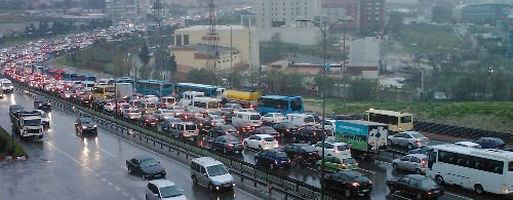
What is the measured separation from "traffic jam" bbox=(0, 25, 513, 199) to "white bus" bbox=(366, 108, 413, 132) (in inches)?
2.7

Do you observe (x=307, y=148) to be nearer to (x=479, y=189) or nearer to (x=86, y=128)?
(x=479, y=189)

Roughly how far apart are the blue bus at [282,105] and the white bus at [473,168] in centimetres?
2270

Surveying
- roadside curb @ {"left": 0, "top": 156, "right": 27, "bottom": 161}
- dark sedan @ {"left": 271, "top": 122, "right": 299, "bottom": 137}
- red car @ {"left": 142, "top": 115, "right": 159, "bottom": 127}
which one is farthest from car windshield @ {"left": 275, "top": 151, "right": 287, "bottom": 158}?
red car @ {"left": 142, "top": 115, "right": 159, "bottom": 127}

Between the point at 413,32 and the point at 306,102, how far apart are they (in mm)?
122647

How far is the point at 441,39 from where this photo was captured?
171750 mm

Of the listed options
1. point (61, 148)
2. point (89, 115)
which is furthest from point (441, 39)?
point (61, 148)

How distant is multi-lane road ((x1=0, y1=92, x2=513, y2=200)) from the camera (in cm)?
2853

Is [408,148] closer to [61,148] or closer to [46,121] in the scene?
[61,148]

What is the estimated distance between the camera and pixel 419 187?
25.5 metres

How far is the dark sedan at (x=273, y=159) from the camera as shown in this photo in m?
32.7

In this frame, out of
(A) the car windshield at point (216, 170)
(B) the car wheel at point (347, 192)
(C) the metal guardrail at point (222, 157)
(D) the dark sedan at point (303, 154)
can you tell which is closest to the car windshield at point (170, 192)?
(A) the car windshield at point (216, 170)

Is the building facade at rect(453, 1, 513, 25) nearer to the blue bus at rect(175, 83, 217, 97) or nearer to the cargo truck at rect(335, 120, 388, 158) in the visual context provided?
the blue bus at rect(175, 83, 217, 97)

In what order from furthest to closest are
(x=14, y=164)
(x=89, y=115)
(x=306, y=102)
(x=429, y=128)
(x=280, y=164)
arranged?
(x=306, y=102) < (x=89, y=115) < (x=429, y=128) < (x=14, y=164) < (x=280, y=164)

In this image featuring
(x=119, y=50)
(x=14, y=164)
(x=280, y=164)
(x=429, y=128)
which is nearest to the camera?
(x=280, y=164)
